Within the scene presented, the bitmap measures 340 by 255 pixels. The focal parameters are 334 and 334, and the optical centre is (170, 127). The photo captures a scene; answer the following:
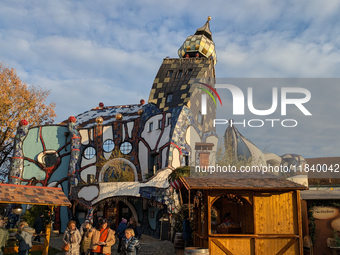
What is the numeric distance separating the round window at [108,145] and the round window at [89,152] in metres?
0.91

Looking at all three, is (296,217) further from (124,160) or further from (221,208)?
(124,160)

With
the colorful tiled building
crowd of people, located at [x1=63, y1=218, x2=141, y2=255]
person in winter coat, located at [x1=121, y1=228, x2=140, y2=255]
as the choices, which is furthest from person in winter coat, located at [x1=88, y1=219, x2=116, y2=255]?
the colorful tiled building

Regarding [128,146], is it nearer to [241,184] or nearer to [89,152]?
[89,152]

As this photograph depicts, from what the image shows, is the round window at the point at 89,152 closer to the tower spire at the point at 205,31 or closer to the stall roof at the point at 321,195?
the stall roof at the point at 321,195

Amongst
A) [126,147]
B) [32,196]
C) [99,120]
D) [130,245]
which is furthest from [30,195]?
[99,120]

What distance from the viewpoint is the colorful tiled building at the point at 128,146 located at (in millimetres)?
20391

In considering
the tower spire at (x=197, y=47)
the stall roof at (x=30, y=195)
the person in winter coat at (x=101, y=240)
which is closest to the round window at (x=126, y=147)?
the tower spire at (x=197, y=47)

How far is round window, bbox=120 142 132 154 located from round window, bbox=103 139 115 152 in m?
0.67

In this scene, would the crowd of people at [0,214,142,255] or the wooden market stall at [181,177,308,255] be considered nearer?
the crowd of people at [0,214,142,255]

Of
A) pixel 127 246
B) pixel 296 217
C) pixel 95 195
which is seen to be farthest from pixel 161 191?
pixel 127 246

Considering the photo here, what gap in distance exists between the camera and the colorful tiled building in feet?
66.9

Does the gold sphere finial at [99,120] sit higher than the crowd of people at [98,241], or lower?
higher

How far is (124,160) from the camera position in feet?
72.8

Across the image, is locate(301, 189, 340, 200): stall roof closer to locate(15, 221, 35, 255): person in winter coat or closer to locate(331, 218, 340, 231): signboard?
locate(331, 218, 340, 231): signboard
